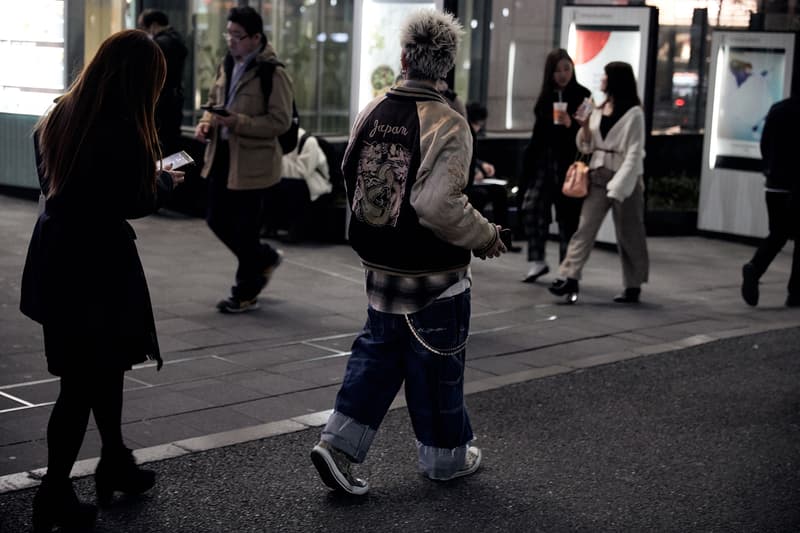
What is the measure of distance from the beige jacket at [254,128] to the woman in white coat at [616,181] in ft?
7.56

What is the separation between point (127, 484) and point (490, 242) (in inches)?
63.1

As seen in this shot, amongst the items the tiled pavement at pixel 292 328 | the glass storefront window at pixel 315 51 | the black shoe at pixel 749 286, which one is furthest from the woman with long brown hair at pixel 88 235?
the glass storefront window at pixel 315 51

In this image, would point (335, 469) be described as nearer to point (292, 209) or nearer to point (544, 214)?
point (544, 214)

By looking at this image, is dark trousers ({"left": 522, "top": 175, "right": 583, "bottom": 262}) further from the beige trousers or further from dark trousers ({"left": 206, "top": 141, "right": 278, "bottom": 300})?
dark trousers ({"left": 206, "top": 141, "right": 278, "bottom": 300})

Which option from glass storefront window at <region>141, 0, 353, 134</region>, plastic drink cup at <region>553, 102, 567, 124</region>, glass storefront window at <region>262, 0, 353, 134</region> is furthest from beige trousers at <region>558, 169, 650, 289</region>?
glass storefront window at <region>262, 0, 353, 134</region>

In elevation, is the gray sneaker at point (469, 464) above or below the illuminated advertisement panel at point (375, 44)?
below

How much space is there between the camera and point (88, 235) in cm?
447

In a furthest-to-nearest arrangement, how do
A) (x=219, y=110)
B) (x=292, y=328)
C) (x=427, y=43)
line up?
(x=219, y=110) < (x=292, y=328) < (x=427, y=43)

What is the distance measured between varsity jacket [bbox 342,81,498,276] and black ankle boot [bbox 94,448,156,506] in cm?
117

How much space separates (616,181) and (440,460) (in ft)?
14.8

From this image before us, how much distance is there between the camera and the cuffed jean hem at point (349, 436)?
511cm

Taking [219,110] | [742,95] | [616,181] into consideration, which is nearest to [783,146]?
[616,181]

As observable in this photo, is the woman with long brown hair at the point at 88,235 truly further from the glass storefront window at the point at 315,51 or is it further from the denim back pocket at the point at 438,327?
the glass storefront window at the point at 315,51

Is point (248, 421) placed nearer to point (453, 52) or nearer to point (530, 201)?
point (453, 52)
